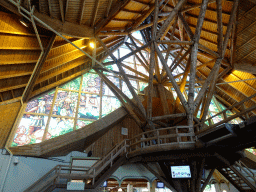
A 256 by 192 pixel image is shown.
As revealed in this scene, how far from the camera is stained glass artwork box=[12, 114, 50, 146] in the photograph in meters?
11.4

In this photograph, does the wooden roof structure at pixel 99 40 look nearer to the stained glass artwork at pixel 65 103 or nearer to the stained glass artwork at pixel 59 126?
the stained glass artwork at pixel 65 103

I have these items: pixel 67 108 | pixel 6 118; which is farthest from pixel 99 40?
pixel 6 118

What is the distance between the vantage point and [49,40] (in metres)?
10.6

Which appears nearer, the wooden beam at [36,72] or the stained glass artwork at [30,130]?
the wooden beam at [36,72]

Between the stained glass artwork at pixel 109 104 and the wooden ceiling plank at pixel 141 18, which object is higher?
the wooden ceiling plank at pixel 141 18

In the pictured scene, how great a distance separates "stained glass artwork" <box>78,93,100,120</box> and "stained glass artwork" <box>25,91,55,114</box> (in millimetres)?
2326

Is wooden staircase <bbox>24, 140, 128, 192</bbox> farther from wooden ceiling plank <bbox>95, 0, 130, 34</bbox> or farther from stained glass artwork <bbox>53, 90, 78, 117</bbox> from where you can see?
wooden ceiling plank <bbox>95, 0, 130, 34</bbox>

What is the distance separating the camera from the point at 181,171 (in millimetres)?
9156

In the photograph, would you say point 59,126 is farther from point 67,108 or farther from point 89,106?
point 89,106

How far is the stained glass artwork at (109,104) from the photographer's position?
1540 centimetres

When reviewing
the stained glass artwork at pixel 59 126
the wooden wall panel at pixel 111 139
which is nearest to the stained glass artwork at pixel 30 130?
the stained glass artwork at pixel 59 126

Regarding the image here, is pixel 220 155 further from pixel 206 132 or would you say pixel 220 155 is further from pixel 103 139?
pixel 103 139

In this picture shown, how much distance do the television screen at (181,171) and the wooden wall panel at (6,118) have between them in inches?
367

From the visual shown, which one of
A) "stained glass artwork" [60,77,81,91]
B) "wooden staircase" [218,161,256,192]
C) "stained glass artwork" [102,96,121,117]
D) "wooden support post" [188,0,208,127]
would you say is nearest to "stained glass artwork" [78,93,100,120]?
"stained glass artwork" [102,96,121,117]
